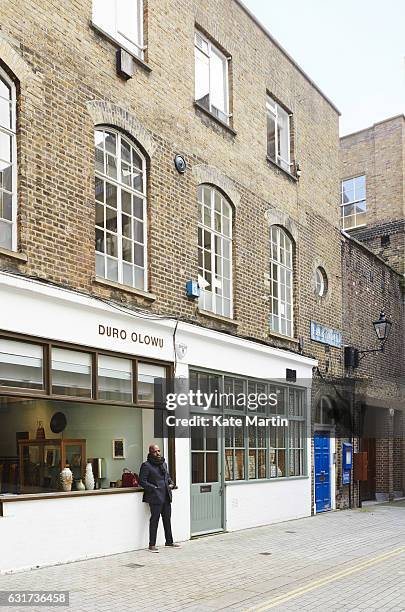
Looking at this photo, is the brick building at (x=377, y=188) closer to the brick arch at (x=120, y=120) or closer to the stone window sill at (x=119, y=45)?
the stone window sill at (x=119, y=45)

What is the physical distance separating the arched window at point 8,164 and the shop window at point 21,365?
4.35 ft

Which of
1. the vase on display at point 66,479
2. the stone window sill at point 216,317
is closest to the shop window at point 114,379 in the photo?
the vase on display at point 66,479

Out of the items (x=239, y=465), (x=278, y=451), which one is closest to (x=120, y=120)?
(x=239, y=465)

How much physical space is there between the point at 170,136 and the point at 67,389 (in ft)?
16.7

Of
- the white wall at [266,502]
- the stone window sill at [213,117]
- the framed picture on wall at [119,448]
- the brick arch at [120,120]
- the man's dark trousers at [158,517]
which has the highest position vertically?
the stone window sill at [213,117]

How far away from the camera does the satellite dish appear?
1099 centimetres

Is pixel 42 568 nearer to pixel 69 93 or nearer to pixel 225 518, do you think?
pixel 225 518

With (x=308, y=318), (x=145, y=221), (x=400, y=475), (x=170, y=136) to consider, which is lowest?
(x=400, y=475)

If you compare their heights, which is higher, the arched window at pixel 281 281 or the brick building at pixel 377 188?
the brick building at pixel 377 188

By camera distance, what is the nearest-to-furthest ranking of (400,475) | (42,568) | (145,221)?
(42,568)
(145,221)
(400,475)

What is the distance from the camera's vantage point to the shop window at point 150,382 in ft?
40.4

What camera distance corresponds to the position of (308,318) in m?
17.9

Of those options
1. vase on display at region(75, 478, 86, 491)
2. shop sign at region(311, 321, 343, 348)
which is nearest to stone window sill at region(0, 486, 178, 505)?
vase on display at region(75, 478, 86, 491)

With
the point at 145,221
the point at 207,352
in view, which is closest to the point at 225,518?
the point at 207,352
